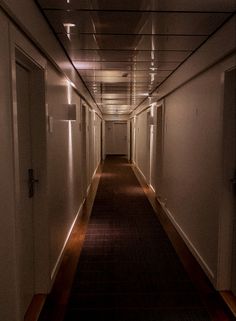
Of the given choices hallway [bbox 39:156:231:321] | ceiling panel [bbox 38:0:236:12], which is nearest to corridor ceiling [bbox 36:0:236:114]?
ceiling panel [bbox 38:0:236:12]

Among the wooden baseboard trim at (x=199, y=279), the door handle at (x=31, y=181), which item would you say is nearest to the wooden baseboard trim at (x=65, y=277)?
the door handle at (x=31, y=181)

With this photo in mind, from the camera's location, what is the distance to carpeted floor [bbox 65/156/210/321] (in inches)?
96.1

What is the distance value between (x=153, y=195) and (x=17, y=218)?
513 centimetres

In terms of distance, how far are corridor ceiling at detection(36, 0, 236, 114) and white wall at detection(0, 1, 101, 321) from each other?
220 millimetres

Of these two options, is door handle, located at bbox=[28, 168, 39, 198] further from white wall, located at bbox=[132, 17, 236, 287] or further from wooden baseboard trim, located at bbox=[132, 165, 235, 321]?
wooden baseboard trim, located at bbox=[132, 165, 235, 321]

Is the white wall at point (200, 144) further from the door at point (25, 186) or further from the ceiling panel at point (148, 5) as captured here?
the door at point (25, 186)

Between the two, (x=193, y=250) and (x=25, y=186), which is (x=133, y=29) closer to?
(x=25, y=186)

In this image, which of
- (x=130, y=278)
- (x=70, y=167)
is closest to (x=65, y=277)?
(x=130, y=278)

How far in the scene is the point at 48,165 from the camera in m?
2.67

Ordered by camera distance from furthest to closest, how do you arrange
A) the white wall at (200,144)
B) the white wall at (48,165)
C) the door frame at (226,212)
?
the white wall at (200,144), the door frame at (226,212), the white wall at (48,165)

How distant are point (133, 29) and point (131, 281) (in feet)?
7.62

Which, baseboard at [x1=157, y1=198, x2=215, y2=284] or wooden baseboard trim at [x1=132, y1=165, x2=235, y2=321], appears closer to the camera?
wooden baseboard trim at [x1=132, y1=165, x2=235, y2=321]

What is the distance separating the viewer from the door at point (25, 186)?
7.36 feet

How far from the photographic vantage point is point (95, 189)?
7.36 metres
